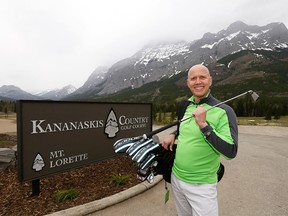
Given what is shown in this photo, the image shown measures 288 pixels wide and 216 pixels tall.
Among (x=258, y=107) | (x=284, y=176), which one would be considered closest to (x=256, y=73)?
(x=258, y=107)

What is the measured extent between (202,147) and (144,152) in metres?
0.61

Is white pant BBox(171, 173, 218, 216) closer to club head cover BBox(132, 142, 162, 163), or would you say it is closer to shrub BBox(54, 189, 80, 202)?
club head cover BBox(132, 142, 162, 163)

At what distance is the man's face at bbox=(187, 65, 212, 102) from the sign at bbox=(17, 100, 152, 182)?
3115 mm

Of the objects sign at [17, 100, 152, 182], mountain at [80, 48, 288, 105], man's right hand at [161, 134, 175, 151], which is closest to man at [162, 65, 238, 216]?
man's right hand at [161, 134, 175, 151]

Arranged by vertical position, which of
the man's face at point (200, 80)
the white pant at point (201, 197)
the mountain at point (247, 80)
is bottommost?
the white pant at point (201, 197)

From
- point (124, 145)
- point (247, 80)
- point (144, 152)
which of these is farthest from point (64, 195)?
point (247, 80)

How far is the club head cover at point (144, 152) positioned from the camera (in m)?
2.43

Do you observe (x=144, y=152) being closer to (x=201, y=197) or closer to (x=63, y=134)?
(x=201, y=197)

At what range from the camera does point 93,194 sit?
4.58 meters

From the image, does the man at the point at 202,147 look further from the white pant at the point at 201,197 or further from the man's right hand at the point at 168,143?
the man's right hand at the point at 168,143

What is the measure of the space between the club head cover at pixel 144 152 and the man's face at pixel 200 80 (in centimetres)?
72

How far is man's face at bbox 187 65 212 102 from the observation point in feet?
7.63

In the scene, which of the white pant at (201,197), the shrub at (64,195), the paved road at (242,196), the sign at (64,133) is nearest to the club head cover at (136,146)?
the white pant at (201,197)

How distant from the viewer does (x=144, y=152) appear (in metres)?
2.46
